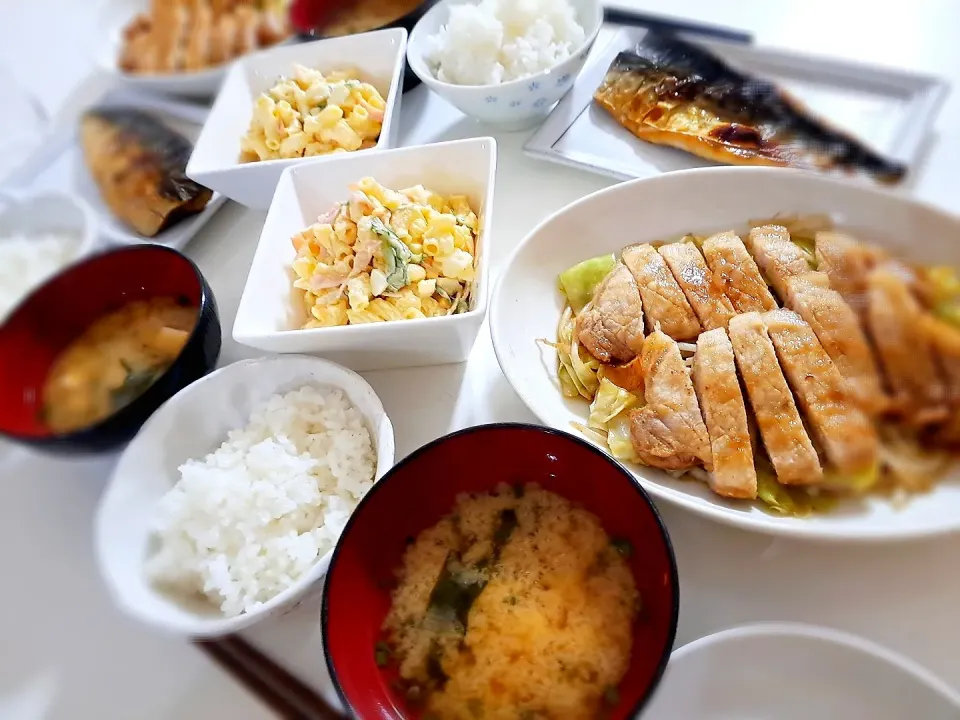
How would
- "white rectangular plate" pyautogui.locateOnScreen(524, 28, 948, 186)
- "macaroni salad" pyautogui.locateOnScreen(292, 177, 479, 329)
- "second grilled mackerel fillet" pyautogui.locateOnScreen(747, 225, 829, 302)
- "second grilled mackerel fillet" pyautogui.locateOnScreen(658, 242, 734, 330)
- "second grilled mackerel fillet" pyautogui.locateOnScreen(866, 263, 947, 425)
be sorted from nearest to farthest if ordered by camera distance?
"second grilled mackerel fillet" pyautogui.locateOnScreen(866, 263, 947, 425)
"white rectangular plate" pyautogui.locateOnScreen(524, 28, 948, 186)
"second grilled mackerel fillet" pyautogui.locateOnScreen(747, 225, 829, 302)
"second grilled mackerel fillet" pyautogui.locateOnScreen(658, 242, 734, 330)
"macaroni salad" pyautogui.locateOnScreen(292, 177, 479, 329)

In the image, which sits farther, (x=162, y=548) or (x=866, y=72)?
(x=162, y=548)

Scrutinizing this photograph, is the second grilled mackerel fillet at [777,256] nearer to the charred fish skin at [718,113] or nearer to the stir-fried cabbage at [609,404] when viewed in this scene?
the charred fish skin at [718,113]

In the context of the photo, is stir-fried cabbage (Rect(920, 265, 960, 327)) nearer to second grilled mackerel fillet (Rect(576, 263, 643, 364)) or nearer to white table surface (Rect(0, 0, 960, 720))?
white table surface (Rect(0, 0, 960, 720))

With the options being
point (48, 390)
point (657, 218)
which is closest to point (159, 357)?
point (48, 390)

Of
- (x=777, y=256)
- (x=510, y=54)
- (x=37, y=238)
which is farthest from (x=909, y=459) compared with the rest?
(x=510, y=54)

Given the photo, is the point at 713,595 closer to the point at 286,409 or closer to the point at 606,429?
the point at 606,429

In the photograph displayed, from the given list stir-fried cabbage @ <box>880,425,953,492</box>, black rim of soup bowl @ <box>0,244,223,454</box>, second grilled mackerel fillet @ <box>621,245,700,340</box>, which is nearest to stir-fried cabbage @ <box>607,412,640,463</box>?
second grilled mackerel fillet @ <box>621,245,700,340</box>

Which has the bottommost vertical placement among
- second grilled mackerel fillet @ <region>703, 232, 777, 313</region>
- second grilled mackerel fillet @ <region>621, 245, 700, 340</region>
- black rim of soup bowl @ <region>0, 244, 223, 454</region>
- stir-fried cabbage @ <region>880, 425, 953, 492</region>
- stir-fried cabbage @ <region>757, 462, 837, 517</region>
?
black rim of soup bowl @ <region>0, 244, 223, 454</region>
